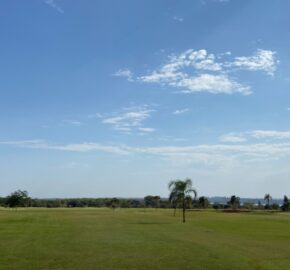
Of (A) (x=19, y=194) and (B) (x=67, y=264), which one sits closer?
(B) (x=67, y=264)

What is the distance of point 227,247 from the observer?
118 feet

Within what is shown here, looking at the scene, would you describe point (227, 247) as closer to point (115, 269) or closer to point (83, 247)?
point (83, 247)

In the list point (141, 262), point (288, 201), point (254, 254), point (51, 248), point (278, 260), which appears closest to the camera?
point (141, 262)

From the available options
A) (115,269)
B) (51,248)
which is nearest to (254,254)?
(115,269)

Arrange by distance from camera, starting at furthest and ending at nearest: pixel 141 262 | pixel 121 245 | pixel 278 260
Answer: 1. pixel 121 245
2. pixel 278 260
3. pixel 141 262

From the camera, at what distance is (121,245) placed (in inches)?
1437

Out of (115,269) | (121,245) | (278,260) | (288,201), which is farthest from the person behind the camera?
(288,201)

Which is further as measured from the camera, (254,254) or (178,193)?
(178,193)

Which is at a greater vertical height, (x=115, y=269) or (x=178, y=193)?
(x=178, y=193)

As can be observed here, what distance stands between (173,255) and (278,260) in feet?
19.9

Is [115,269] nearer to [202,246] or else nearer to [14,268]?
[14,268]

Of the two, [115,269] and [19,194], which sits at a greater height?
[19,194]

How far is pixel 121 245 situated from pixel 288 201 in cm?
15475

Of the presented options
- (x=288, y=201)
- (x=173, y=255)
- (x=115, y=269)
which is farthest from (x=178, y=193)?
(x=288, y=201)
